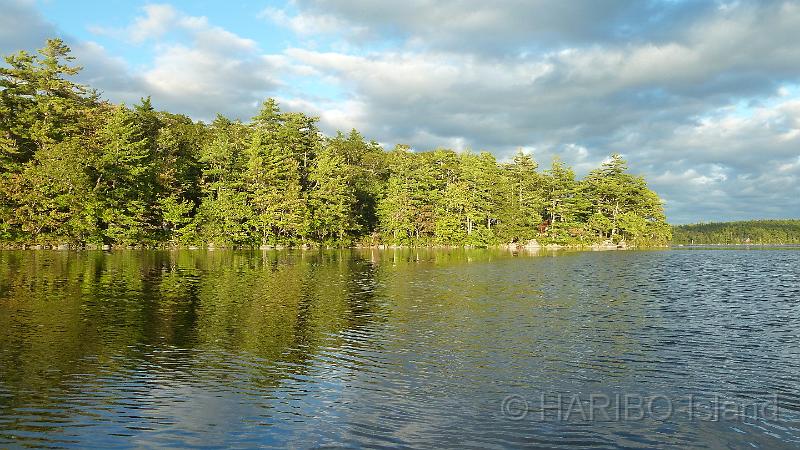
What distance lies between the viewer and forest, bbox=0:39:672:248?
64125mm

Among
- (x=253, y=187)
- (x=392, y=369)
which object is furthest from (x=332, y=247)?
(x=392, y=369)

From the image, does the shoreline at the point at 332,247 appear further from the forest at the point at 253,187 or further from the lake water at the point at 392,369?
the lake water at the point at 392,369

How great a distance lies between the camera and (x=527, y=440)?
9.84 meters

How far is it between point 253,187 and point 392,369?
69.7 meters

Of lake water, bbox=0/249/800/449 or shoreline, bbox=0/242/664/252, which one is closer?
lake water, bbox=0/249/800/449

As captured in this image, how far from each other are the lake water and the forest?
40.3 metres

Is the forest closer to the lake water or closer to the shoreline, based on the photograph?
the shoreline

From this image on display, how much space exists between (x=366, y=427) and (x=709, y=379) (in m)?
9.61

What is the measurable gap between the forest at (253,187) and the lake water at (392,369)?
40.3 metres

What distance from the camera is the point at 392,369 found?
14602 mm

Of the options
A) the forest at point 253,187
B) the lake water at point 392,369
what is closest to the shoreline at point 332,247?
the forest at point 253,187

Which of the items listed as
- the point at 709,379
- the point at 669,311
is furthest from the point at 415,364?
the point at 669,311

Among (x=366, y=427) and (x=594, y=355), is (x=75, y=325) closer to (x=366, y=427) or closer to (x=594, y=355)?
(x=366, y=427)

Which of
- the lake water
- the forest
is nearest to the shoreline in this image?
the forest
